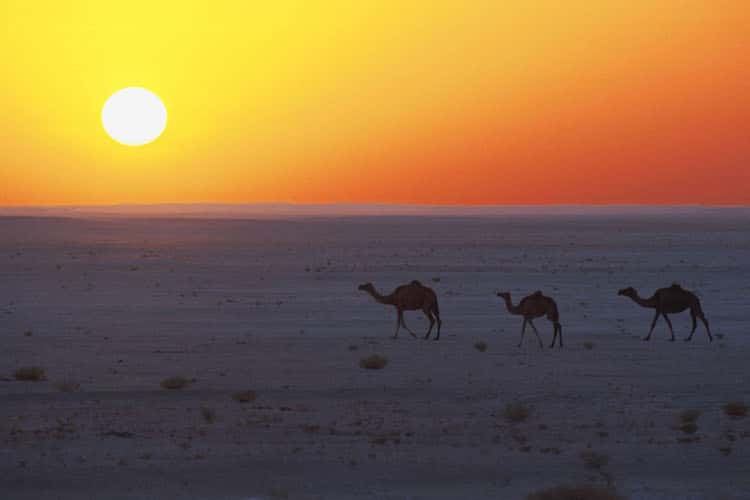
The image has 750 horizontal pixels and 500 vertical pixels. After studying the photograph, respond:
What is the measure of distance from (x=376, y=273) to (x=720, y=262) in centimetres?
1737

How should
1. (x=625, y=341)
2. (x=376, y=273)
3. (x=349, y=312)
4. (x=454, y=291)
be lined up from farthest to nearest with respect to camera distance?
(x=376, y=273) < (x=454, y=291) < (x=349, y=312) < (x=625, y=341)

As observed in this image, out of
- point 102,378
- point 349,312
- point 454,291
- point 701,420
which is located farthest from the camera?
point 454,291

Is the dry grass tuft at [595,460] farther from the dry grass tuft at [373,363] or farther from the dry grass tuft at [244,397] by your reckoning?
the dry grass tuft at [373,363]

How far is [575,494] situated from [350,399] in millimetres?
6781

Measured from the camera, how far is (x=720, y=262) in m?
60.5

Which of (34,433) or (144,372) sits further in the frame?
(144,372)

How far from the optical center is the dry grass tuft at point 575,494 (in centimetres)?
1177

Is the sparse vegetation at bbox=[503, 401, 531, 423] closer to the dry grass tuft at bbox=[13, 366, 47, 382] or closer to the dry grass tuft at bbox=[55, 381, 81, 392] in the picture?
the dry grass tuft at bbox=[55, 381, 81, 392]

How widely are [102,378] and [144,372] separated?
0.91 metres

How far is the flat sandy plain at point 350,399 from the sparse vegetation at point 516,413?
0.15m

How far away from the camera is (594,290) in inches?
1656

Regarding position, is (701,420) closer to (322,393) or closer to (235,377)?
(322,393)

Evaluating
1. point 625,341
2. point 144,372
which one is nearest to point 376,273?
point 625,341

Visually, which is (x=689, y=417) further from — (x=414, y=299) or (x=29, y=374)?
(x=414, y=299)
